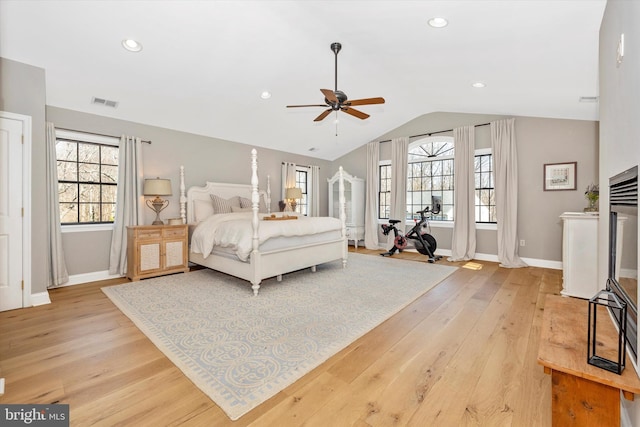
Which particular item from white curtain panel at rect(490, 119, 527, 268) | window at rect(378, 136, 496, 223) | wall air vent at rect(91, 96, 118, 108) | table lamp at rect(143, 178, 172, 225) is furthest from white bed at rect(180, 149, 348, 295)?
white curtain panel at rect(490, 119, 527, 268)

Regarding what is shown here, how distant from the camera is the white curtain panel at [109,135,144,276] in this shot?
4.29 m

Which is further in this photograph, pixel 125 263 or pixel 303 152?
pixel 303 152

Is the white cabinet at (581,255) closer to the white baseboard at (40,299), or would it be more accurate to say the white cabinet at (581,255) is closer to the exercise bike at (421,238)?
the exercise bike at (421,238)

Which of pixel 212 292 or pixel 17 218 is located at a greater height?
pixel 17 218

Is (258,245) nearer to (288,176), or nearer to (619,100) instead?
(619,100)

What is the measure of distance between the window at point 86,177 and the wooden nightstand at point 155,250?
65 centimetres

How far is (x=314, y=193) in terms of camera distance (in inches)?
295

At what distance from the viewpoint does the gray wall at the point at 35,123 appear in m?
3.08

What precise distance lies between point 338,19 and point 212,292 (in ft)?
11.5

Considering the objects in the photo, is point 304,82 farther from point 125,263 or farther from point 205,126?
point 125,263

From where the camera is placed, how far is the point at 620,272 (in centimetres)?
159

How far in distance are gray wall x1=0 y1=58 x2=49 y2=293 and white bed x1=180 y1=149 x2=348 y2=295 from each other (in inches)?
70.0

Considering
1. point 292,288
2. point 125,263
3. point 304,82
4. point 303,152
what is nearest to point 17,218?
point 125,263

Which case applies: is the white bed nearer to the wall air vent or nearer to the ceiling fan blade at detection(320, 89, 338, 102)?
the ceiling fan blade at detection(320, 89, 338, 102)
